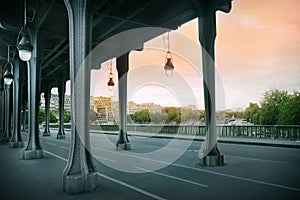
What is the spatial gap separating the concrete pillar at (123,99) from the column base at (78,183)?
7891 mm


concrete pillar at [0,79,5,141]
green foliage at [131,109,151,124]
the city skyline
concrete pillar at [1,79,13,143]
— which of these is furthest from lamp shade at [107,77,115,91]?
green foliage at [131,109,151,124]

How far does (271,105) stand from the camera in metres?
18.8

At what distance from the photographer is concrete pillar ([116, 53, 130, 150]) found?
1384cm

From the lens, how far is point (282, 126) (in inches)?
645

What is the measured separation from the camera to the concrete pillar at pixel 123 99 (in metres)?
13.8

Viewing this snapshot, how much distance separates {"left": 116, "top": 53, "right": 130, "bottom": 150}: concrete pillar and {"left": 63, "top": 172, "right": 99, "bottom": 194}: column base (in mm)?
7891

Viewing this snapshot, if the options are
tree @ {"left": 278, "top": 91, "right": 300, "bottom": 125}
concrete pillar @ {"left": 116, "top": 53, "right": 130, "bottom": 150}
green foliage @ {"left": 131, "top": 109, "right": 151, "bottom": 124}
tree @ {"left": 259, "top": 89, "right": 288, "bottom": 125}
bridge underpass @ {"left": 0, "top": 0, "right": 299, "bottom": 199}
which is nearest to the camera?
bridge underpass @ {"left": 0, "top": 0, "right": 299, "bottom": 199}

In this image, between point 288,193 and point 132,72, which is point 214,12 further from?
point 132,72

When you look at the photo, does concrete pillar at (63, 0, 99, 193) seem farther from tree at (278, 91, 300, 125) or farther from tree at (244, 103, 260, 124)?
tree at (244, 103, 260, 124)

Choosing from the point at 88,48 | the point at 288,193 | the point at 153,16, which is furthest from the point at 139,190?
the point at 153,16

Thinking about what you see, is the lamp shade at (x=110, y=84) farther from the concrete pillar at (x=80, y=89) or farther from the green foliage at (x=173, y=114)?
the green foliage at (x=173, y=114)

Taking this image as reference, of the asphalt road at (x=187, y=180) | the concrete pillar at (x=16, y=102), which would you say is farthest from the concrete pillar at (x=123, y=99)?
the concrete pillar at (x=16, y=102)

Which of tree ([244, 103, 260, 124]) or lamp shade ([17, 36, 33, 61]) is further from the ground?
lamp shade ([17, 36, 33, 61])

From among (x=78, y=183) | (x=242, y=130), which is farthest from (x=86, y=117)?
(x=242, y=130)
